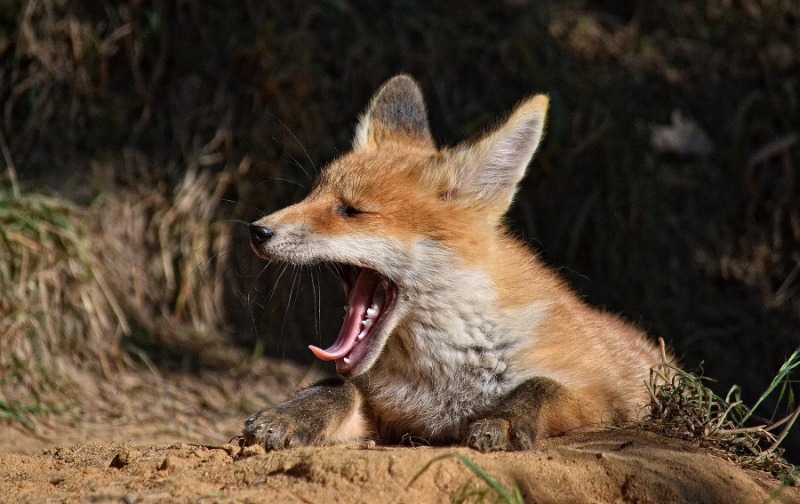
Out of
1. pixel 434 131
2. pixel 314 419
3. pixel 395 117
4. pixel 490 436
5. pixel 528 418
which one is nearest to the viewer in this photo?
pixel 490 436

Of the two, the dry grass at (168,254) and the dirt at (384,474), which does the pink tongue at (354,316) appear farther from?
the dry grass at (168,254)

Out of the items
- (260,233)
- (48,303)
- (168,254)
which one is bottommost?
(48,303)

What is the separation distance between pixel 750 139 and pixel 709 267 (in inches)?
44.9

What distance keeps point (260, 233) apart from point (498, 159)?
3.53 feet

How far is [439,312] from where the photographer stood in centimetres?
367

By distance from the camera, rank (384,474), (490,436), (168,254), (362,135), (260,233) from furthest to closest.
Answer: (168,254)
(362,135)
(260,233)
(490,436)
(384,474)

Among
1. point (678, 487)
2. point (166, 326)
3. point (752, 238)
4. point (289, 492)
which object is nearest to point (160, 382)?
point (166, 326)

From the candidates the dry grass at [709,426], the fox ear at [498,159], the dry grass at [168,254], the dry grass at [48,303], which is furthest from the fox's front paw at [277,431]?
the dry grass at [168,254]

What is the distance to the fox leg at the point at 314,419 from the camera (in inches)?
131

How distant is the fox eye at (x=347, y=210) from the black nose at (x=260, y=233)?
0.34 metres

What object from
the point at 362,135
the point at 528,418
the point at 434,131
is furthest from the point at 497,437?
the point at 434,131

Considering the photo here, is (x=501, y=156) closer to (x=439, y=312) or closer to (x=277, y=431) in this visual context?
(x=439, y=312)

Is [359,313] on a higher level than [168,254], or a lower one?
higher

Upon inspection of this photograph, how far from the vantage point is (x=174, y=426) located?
5617 mm
